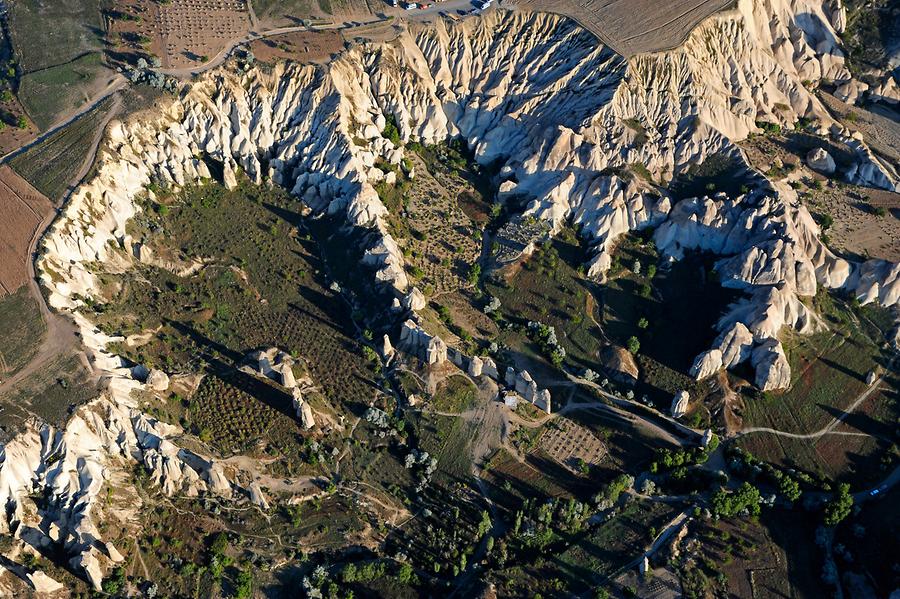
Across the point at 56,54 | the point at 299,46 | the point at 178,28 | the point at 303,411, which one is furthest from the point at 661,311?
the point at 56,54

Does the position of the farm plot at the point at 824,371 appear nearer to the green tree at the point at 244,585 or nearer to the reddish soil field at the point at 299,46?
the green tree at the point at 244,585

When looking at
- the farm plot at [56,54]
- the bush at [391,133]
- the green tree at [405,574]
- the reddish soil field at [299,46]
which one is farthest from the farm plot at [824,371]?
the farm plot at [56,54]

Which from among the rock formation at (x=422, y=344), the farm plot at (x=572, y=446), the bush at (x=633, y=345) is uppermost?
the rock formation at (x=422, y=344)

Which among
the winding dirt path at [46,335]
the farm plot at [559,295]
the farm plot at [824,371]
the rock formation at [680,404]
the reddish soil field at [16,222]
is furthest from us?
the farm plot at [559,295]

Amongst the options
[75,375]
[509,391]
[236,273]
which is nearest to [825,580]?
[509,391]

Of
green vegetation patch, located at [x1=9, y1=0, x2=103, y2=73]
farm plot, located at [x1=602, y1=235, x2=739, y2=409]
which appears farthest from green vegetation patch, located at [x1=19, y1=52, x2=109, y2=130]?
farm plot, located at [x1=602, y1=235, x2=739, y2=409]

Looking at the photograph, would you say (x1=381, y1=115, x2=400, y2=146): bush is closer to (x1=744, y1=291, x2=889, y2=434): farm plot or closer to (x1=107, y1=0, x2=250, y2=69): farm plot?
(x1=107, y1=0, x2=250, y2=69): farm plot

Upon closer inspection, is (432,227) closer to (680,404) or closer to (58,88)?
(680,404)
